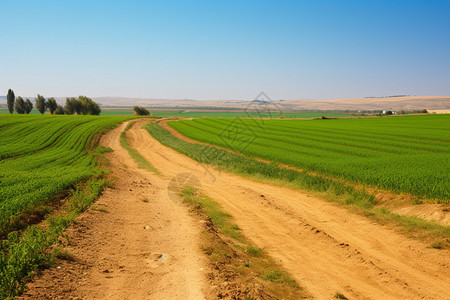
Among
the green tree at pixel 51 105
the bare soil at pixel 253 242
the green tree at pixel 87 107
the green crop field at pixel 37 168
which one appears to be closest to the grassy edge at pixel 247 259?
the bare soil at pixel 253 242

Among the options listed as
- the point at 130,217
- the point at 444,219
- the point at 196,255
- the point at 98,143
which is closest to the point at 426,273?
the point at 444,219

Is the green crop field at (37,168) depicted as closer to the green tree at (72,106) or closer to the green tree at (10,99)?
the green tree at (72,106)

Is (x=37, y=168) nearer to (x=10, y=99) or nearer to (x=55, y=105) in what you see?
(x=55, y=105)

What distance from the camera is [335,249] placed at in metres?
9.70

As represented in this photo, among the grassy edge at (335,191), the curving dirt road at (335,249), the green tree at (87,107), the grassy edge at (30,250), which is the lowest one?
the curving dirt road at (335,249)

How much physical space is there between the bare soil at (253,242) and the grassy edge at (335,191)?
1.92 feet

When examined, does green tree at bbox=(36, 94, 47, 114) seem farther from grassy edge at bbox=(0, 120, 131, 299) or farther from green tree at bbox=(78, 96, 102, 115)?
grassy edge at bbox=(0, 120, 131, 299)

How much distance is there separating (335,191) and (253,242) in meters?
7.10

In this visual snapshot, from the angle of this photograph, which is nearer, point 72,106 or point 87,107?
point 72,106

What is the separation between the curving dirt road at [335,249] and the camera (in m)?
7.48

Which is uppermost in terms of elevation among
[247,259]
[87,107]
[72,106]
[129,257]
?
[72,106]

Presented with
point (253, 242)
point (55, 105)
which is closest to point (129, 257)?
point (253, 242)

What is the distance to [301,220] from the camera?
12.2 meters

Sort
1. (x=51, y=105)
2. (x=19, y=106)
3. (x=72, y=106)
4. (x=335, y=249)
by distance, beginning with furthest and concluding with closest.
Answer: (x=51, y=105)
(x=72, y=106)
(x=19, y=106)
(x=335, y=249)
